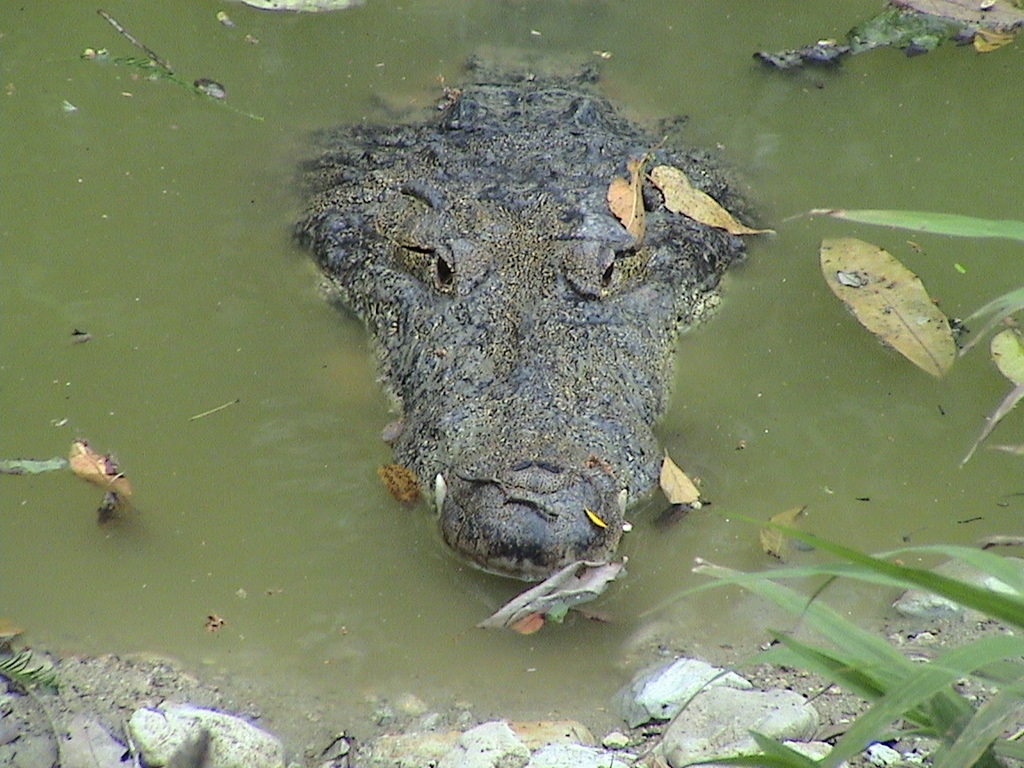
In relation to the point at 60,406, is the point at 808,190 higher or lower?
higher

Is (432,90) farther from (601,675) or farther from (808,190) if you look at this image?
(601,675)

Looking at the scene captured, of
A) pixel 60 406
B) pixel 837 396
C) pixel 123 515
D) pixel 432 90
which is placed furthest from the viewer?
pixel 432 90

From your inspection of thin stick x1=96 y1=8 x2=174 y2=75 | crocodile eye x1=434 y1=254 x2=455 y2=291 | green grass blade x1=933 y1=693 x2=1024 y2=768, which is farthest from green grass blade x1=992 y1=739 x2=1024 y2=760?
thin stick x1=96 y1=8 x2=174 y2=75

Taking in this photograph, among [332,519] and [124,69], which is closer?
[332,519]

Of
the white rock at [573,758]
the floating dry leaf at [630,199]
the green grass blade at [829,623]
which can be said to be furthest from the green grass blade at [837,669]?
the floating dry leaf at [630,199]

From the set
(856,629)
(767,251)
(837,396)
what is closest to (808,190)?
(767,251)

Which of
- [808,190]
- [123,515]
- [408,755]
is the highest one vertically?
[808,190]

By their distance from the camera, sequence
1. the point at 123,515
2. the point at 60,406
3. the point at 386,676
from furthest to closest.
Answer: the point at 60,406, the point at 123,515, the point at 386,676
